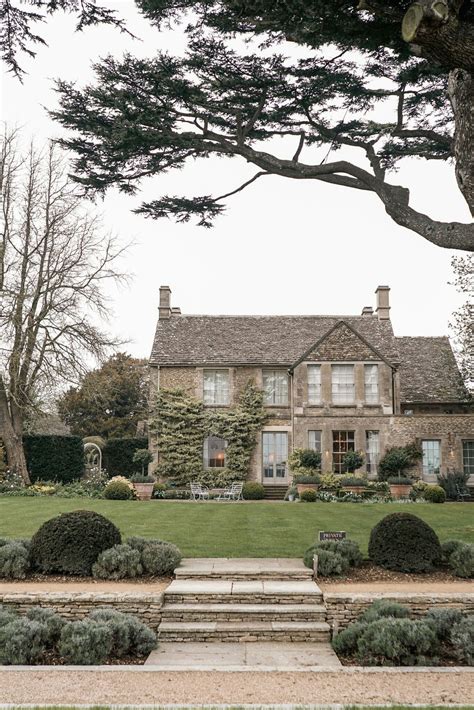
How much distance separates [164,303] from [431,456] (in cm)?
1446

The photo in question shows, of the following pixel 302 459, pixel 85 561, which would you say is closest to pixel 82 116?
pixel 85 561

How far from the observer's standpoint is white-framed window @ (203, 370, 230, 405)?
32.3 meters

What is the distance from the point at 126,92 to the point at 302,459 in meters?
21.2

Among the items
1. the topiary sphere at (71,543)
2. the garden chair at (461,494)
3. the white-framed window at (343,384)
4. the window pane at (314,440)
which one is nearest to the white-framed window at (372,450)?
the white-framed window at (343,384)

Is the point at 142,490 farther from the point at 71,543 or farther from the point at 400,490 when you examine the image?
the point at 71,543

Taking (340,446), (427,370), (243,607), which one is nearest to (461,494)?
(340,446)

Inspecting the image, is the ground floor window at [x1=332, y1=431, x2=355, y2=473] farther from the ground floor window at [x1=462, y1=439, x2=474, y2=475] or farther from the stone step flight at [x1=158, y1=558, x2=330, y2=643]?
the stone step flight at [x1=158, y1=558, x2=330, y2=643]

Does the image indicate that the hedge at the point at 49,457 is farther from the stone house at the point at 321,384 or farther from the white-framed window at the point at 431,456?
the white-framed window at the point at 431,456

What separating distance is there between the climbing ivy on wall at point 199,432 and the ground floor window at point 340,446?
336 cm

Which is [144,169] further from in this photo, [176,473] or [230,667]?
[176,473]

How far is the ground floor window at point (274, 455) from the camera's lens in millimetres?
31359

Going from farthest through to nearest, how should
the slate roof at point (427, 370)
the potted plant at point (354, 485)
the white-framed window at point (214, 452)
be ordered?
1. the slate roof at point (427, 370)
2. the white-framed window at point (214, 452)
3. the potted plant at point (354, 485)

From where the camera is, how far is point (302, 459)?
96.5 ft

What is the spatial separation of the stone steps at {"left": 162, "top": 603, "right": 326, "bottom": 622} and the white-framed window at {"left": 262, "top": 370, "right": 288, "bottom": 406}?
2171cm
